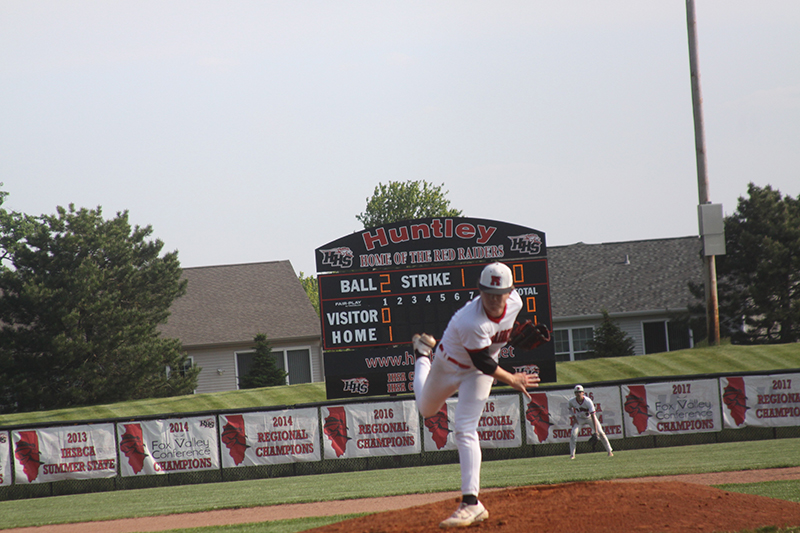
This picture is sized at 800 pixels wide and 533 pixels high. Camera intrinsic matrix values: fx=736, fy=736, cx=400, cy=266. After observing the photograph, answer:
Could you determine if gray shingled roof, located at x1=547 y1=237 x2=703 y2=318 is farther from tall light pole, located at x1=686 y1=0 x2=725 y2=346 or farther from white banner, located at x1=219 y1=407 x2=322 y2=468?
white banner, located at x1=219 y1=407 x2=322 y2=468

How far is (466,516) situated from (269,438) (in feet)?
38.9

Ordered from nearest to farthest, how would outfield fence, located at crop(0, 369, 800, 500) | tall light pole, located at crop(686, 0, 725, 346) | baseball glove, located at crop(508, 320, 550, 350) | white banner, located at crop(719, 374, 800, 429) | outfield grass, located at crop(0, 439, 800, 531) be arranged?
baseball glove, located at crop(508, 320, 550, 350) < outfield grass, located at crop(0, 439, 800, 531) < outfield fence, located at crop(0, 369, 800, 500) < white banner, located at crop(719, 374, 800, 429) < tall light pole, located at crop(686, 0, 725, 346)

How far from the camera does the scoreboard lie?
18.1 m

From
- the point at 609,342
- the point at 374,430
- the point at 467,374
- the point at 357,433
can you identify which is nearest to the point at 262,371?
the point at 357,433

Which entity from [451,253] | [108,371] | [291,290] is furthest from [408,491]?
[291,290]

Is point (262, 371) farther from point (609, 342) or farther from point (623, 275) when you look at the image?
point (623, 275)

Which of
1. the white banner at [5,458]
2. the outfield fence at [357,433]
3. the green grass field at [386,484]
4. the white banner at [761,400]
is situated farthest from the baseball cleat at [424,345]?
the white banner at [5,458]

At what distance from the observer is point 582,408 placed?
16.8 m

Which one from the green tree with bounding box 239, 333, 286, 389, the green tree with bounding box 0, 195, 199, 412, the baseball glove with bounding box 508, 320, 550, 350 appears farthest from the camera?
the green tree with bounding box 239, 333, 286, 389

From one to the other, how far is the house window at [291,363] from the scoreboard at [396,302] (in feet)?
48.4

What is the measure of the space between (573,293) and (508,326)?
103 feet

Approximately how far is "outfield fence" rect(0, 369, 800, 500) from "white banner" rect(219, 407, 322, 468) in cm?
2

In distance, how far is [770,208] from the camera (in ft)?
105

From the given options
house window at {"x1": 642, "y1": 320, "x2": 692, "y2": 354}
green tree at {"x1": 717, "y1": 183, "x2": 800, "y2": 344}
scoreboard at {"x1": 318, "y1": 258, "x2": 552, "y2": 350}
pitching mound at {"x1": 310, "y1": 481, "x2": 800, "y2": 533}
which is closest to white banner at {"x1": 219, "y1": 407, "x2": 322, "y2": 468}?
scoreboard at {"x1": 318, "y1": 258, "x2": 552, "y2": 350}
